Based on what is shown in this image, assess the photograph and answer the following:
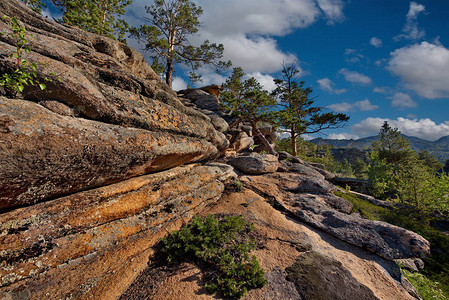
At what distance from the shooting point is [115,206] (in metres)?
5.01

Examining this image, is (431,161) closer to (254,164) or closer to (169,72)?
(254,164)

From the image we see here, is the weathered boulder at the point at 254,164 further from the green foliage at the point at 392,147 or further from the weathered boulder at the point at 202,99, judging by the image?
the green foliage at the point at 392,147

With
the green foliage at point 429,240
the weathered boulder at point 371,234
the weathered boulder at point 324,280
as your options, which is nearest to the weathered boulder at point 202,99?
the weathered boulder at point 371,234

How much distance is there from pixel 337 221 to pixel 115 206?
28.8 ft

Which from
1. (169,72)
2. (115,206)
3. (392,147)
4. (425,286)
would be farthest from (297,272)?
(392,147)

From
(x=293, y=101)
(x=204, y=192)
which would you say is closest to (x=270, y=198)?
(x=204, y=192)

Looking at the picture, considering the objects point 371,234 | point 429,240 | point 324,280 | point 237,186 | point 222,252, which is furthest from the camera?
point 237,186

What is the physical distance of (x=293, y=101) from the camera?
77.7 feet

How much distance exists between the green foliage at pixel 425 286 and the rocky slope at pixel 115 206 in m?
0.39

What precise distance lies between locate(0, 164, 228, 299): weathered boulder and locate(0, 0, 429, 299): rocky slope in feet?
0.07

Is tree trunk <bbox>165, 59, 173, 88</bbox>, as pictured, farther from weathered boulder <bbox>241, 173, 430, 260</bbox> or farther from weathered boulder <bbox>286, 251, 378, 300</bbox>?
weathered boulder <bbox>286, 251, 378, 300</bbox>

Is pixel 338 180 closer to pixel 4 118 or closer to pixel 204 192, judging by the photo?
pixel 204 192

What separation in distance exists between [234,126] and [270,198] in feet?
40.7

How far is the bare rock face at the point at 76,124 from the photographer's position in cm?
356
